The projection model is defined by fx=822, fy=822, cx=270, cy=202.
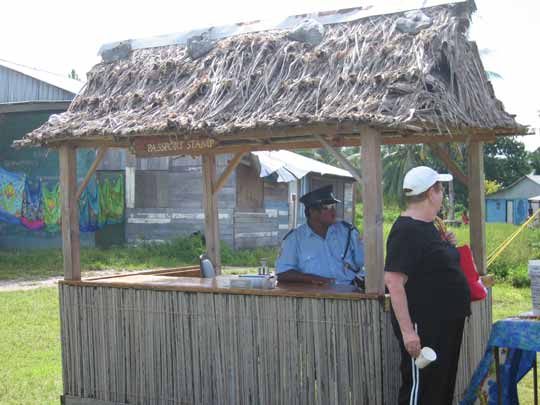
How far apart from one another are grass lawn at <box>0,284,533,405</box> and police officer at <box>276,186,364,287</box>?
2059 mm

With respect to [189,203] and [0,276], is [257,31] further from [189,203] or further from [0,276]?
[189,203]

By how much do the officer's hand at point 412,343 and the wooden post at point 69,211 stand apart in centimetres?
362

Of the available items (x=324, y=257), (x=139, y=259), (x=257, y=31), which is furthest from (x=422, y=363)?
(x=139, y=259)

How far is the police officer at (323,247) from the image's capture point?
706 centimetres

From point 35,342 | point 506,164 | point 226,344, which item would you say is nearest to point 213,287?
point 226,344

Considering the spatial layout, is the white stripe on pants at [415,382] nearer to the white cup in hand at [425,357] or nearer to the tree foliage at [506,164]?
the white cup in hand at [425,357]

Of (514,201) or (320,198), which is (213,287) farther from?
(514,201)

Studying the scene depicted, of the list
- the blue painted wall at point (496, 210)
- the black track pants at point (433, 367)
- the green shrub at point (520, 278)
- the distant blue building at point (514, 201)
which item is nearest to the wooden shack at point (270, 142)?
the black track pants at point (433, 367)

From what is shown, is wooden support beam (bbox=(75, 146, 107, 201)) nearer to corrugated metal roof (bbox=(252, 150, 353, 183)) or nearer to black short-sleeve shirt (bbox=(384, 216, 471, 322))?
black short-sleeve shirt (bbox=(384, 216, 471, 322))

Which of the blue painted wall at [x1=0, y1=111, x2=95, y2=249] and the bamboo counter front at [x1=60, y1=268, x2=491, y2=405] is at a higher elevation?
the blue painted wall at [x1=0, y1=111, x2=95, y2=249]

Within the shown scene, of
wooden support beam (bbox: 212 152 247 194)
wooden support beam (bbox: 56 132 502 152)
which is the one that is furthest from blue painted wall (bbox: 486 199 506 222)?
wooden support beam (bbox: 56 132 502 152)

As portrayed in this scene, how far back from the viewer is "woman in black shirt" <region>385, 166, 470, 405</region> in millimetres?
5105

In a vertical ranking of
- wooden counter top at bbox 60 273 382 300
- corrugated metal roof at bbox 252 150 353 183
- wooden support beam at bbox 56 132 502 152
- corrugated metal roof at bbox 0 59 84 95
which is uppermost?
corrugated metal roof at bbox 0 59 84 95

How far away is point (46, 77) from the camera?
23703 millimetres
